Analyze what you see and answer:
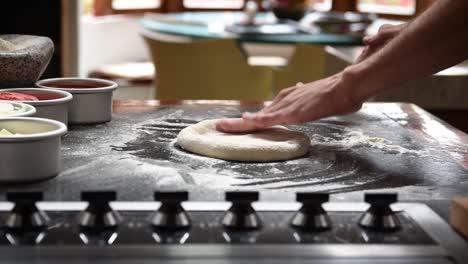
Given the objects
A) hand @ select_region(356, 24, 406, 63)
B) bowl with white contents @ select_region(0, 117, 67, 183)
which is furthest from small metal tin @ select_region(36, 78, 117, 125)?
hand @ select_region(356, 24, 406, 63)

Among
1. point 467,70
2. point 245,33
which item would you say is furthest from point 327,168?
point 245,33

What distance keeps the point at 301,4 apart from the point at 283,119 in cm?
296

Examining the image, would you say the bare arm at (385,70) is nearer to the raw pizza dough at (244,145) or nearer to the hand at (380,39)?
the raw pizza dough at (244,145)

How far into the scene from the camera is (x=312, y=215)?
0.91m

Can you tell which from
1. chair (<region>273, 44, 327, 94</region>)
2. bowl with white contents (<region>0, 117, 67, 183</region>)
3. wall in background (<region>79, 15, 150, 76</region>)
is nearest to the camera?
bowl with white contents (<region>0, 117, 67, 183</region>)

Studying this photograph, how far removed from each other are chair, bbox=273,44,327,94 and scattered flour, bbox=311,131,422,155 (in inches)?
70.2

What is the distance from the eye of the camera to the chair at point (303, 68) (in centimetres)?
337

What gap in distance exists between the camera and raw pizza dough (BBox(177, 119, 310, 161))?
124 centimetres

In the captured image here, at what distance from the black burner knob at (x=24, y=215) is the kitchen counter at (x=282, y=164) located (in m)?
0.09

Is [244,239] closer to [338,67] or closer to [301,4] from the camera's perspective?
[338,67]

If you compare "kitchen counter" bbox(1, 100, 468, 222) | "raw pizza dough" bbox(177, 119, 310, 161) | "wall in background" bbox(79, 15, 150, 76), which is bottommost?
"wall in background" bbox(79, 15, 150, 76)

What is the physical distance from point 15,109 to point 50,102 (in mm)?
80

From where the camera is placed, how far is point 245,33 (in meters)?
3.72

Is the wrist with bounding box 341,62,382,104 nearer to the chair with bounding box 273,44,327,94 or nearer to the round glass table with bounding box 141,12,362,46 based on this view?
the chair with bounding box 273,44,327,94
